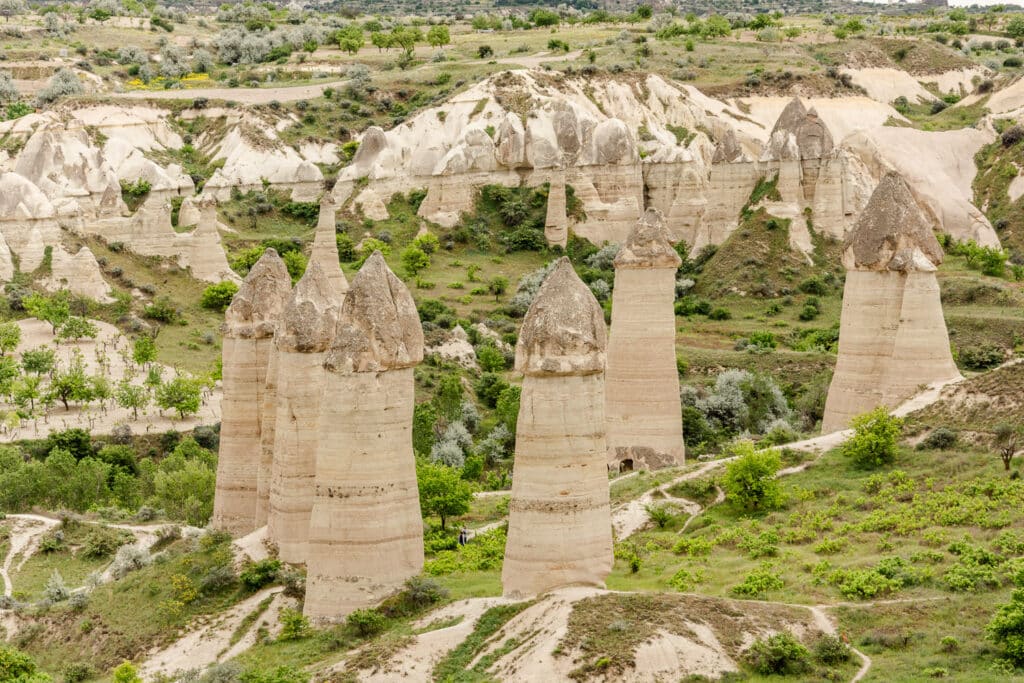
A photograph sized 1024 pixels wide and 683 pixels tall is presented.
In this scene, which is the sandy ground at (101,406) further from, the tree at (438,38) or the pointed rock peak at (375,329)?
the tree at (438,38)

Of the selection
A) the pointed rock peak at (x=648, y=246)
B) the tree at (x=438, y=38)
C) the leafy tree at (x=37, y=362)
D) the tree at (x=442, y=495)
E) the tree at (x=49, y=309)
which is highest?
the tree at (x=438, y=38)

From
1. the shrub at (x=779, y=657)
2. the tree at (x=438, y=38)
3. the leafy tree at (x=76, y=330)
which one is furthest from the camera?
the tree at (x=438, y=38)

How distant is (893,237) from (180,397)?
27.7 meters

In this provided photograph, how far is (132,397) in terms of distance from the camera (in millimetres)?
52969

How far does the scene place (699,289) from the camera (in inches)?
2717

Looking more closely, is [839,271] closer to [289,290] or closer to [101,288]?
[101,288]

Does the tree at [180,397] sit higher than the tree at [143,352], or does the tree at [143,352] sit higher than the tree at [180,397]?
the tree at [143,352]

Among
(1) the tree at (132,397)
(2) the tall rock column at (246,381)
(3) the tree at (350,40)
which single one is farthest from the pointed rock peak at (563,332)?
(3) the tree at (350,40)

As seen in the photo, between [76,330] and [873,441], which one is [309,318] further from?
[76,330]

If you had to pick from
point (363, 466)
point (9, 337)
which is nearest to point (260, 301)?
point (363, 466)

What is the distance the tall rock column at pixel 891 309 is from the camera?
37312 millimetres

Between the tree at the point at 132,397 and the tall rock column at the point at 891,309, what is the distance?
26749mm

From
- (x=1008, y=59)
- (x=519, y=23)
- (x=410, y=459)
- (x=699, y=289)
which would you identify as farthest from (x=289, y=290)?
(x=519, y=23)

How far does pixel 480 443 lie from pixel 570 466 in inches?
961
